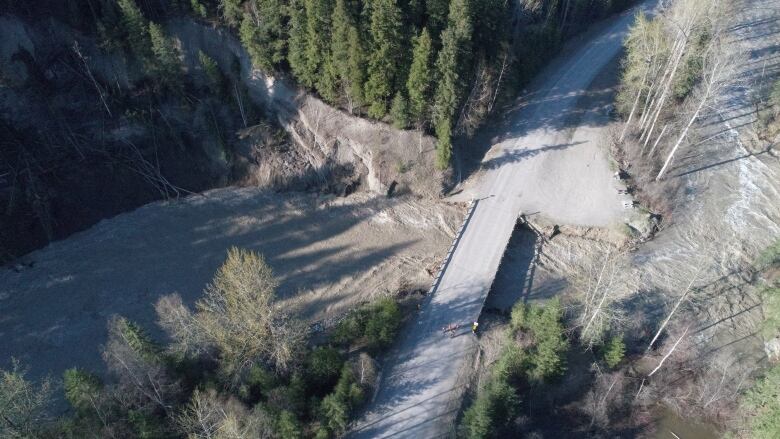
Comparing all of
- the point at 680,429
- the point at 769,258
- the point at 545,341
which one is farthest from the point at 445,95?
the point at 680,429

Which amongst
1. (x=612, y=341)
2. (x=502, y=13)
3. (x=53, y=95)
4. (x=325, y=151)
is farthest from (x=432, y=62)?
(x=53, y=95)

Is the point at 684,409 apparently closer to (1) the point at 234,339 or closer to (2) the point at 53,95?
(1) the point at 234,339

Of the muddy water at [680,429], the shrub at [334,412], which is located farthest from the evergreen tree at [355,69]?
the muddy water at [680,429]

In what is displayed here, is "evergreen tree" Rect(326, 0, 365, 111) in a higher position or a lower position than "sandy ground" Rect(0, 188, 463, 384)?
higher

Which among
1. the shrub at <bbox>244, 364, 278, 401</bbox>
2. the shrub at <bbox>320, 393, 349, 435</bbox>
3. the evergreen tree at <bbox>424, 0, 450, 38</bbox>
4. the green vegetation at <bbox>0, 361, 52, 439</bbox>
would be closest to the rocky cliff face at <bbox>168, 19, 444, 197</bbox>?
the evergreen tree at <bbox>424, 0, 450, 38</bbox>

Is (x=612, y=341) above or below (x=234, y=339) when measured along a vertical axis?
below

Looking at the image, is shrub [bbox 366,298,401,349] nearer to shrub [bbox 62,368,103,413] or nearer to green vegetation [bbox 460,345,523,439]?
green vegetation [bbox 460,345,523,439]
